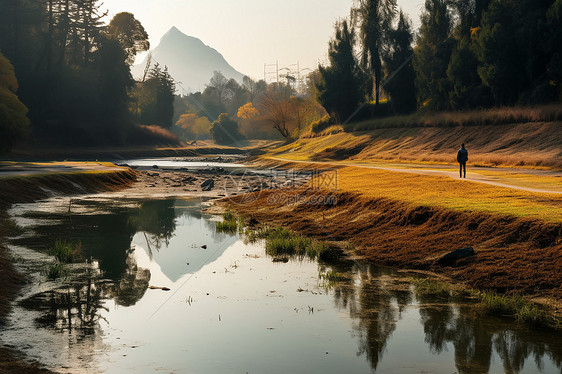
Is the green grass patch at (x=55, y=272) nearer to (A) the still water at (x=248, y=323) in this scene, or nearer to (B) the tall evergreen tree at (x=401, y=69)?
(A) the still water at (x=248, y=323)

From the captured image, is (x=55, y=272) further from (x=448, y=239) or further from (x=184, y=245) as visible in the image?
(x=448, y=239)

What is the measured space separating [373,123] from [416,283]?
199ft

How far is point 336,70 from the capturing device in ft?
267

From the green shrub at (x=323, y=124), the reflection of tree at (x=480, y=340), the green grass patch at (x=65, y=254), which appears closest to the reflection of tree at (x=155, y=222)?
the green grass patch at (x=65, y=254)

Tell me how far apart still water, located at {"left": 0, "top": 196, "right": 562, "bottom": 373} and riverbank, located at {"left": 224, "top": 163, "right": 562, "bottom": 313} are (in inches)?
73.6

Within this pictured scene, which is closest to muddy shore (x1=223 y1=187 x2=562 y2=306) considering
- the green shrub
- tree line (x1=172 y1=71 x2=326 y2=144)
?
the green shrub

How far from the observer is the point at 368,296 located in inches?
534

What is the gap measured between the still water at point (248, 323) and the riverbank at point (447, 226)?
1870 millimetres

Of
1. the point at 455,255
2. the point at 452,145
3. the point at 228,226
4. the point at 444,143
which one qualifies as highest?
the point at 444,143

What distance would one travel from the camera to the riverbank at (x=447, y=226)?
1409 cm

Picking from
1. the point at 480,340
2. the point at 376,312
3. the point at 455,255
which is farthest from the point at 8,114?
the point at 480,340

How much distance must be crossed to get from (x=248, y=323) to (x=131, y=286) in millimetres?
4601

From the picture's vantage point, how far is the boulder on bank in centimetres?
1598

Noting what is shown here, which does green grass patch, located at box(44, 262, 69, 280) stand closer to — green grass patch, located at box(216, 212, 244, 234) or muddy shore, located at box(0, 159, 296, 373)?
muddy shore, located at box(0, 159, 296, 373)
